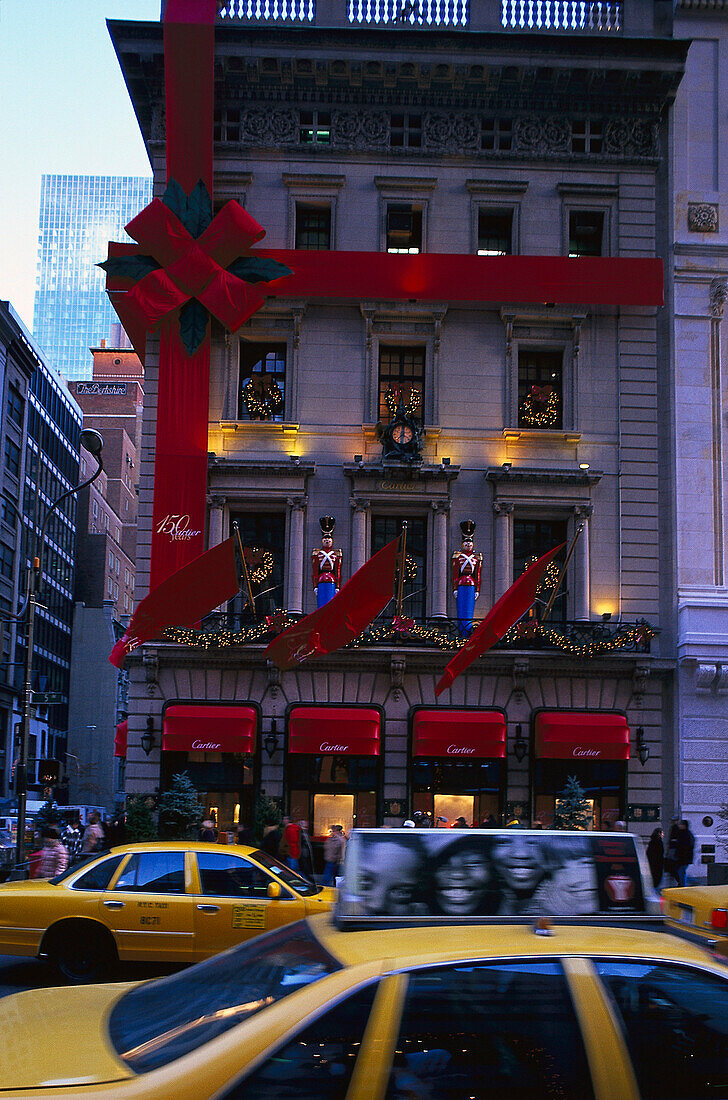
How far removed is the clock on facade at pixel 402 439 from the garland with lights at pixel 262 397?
3177 mm

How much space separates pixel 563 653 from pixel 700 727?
3.91m

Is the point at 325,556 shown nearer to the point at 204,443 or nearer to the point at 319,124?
the point at 204,443

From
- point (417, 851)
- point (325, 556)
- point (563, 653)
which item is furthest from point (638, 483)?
point (417, 851)

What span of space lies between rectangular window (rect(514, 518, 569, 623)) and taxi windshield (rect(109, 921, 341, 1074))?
2284 centimetres

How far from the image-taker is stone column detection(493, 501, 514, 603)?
2711 centimetres

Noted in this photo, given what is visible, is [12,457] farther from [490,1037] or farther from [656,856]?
[490,1037]

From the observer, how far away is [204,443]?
27.4m

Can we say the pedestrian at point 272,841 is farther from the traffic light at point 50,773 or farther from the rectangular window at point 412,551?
the traffic light at point 50,773

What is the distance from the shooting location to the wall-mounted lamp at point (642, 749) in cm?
2636

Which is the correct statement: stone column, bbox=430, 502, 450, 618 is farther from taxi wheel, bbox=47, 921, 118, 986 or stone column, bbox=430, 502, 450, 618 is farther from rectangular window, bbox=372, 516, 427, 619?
taxi wheel, bbox=47, 921, 118, 986

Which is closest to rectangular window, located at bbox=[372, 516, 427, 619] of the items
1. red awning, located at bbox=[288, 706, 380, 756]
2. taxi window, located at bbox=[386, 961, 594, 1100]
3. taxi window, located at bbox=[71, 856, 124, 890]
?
red awning, located at bbox=[288, 706, 380, 756]

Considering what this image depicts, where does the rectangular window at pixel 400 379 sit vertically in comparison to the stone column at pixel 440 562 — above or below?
above

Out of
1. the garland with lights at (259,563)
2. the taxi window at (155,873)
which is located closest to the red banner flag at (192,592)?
the garland with lights at (259,563)

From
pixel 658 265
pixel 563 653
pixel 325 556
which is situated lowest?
pixel 563 653
